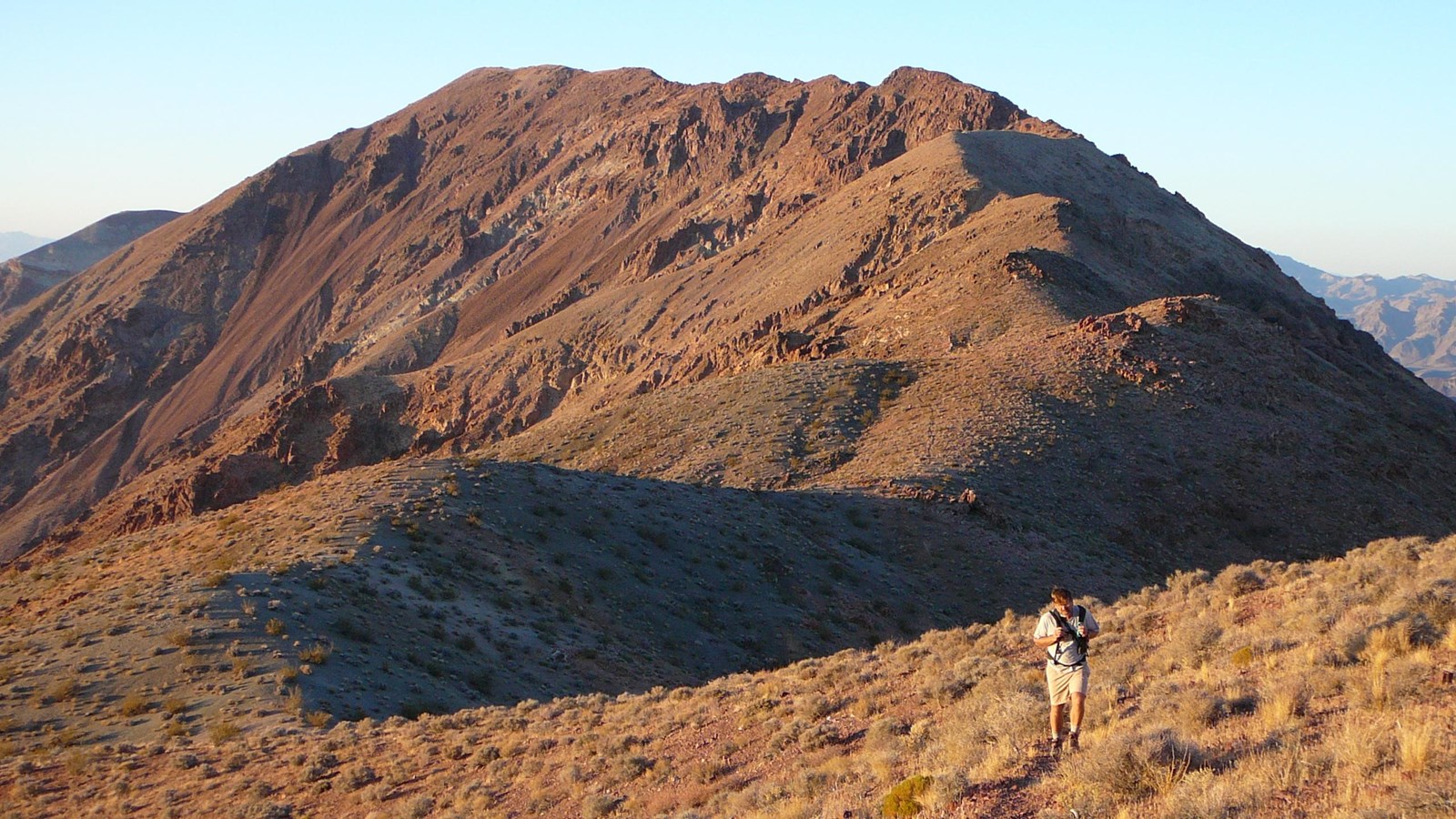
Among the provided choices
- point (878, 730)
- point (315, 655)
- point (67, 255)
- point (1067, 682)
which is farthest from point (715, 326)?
point (67, 255)

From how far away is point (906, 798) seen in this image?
358 inches

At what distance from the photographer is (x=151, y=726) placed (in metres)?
17.6

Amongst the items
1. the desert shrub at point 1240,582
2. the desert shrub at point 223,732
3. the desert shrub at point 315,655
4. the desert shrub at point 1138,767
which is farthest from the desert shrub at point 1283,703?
the desert shrub at point 315,655

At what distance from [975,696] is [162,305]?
112 meters

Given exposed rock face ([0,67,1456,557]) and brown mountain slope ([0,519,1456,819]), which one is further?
exposed rock face ([0,67,1456,557])

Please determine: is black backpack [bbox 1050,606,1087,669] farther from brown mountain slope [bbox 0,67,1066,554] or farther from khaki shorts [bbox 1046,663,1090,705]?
brown mountain slope [bbox 0,67,1066,554]

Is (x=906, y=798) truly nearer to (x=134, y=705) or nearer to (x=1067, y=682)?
(x=1067, y=682)

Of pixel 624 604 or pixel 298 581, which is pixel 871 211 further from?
pixel 298 581

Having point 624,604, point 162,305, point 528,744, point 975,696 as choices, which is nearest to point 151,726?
point 528,744

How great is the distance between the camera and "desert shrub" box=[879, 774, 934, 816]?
352 inches

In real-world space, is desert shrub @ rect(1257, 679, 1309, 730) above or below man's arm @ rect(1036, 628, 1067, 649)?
below

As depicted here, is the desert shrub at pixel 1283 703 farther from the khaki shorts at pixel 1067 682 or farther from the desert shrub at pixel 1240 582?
the desert shrub at pixel 1240 582

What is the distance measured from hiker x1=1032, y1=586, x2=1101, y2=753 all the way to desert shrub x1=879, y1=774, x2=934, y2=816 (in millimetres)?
1282

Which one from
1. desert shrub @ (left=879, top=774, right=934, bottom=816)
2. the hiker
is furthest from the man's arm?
desert shrub @ (left=879, top=774, right=934, bottom=816)
